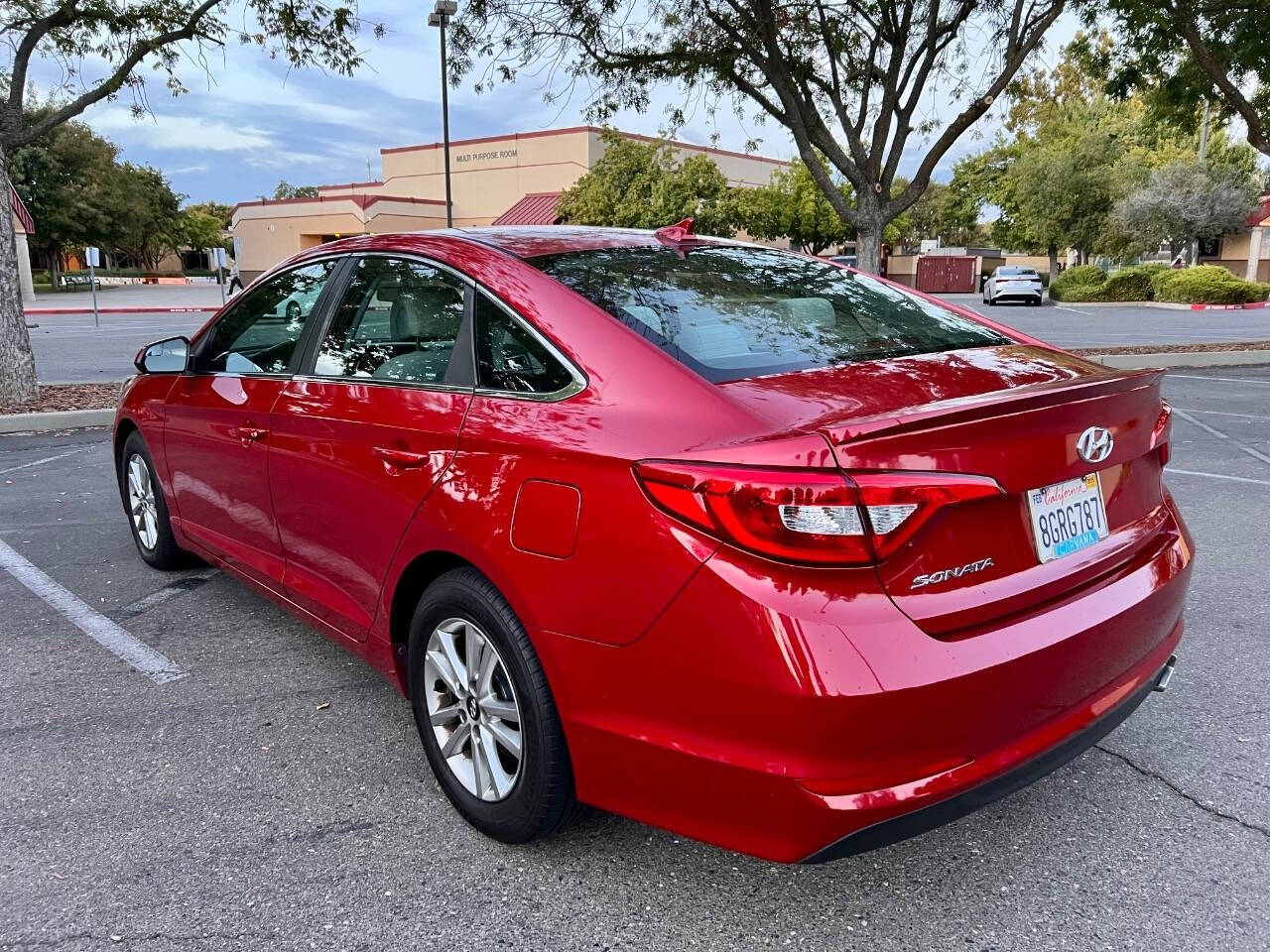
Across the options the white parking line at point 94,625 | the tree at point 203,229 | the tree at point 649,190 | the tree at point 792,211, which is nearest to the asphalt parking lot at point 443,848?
the white parking line at point 94,625

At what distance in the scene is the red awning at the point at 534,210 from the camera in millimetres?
42625

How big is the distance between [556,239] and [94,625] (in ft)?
9.32

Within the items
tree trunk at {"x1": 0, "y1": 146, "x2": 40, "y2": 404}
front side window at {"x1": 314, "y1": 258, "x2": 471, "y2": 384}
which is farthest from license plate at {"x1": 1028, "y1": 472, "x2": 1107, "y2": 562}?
tree trunk at {"x1": 0, "y1": 146, "x2": 40, "y2": 404}

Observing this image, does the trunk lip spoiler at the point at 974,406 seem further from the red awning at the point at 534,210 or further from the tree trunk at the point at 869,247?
the red awning at the point at 534,210

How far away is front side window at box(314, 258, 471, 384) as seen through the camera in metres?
2.88

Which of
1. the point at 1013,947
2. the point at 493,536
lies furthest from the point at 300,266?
the point at 1013,947

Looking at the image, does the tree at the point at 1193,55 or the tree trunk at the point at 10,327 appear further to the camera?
the tree at the point at 1193,55

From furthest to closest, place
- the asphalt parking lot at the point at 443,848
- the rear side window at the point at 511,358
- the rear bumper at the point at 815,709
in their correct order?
the rear side window at the point at 511,358 < the asphalt parking lot at the point at 443,848 < the rear bumper at the point at 815,709

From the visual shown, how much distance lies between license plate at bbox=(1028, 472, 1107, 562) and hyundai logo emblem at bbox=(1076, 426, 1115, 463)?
5 cm

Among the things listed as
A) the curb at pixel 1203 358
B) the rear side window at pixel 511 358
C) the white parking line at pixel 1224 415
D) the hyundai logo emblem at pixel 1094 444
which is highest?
the rear side window at pixel 511 358

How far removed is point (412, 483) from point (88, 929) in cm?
134

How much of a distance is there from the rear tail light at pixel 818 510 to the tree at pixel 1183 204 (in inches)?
1821

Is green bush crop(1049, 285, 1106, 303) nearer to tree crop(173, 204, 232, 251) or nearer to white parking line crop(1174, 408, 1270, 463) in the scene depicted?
white parking line crop(1174, 408, 1270, 463)

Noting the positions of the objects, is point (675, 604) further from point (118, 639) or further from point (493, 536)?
point (118, 639)
